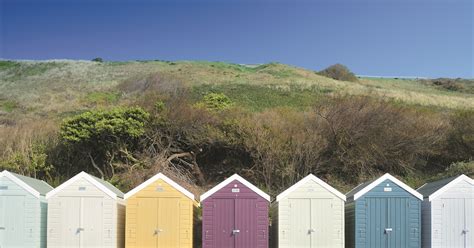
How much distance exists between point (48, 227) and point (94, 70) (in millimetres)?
52382

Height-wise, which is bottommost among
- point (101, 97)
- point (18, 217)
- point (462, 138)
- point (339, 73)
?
point (18, 217)

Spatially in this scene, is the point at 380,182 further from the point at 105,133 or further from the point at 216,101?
the point at 216,101

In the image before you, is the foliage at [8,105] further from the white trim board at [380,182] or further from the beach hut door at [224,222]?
the white trim board at [380,182]

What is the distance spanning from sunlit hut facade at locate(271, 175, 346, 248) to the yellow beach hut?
8.27 ft

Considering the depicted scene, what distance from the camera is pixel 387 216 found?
17250 millimetres

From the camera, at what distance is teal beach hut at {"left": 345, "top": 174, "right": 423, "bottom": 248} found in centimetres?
1719

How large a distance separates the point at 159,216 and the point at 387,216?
6.07 m

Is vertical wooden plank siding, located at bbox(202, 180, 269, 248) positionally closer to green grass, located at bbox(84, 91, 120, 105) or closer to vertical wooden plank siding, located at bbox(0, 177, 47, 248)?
vertical wooden plank siding, located at bbox(0, 177, 47, 248)

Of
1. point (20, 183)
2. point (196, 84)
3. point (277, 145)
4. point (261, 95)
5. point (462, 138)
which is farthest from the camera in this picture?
point (196, 84)

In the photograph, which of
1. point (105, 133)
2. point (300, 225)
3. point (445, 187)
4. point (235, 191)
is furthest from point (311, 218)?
point (105, 133)

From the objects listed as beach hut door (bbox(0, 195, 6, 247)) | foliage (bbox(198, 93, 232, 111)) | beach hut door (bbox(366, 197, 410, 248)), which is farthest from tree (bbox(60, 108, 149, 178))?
beach hut door (bbox(366, 197, 410, 248))

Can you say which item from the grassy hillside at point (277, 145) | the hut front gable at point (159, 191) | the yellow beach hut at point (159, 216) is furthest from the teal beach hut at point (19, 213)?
the grassy hillside at point (277, 145)

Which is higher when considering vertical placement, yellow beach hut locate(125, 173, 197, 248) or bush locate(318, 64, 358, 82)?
bush locate(318, 64, 358, 82)

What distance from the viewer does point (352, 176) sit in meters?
26.1
